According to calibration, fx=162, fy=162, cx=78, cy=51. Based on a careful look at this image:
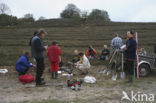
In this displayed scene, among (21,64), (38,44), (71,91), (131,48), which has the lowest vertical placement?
(71,91)

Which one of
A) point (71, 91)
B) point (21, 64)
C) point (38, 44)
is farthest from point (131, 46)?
point (21, 64)

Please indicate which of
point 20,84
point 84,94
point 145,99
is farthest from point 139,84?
point 20,84

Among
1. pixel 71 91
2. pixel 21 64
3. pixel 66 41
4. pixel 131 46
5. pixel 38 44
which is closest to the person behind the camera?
pixel 71 91

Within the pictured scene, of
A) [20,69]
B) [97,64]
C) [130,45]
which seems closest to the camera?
[130,45]

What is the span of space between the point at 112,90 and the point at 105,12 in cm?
7343

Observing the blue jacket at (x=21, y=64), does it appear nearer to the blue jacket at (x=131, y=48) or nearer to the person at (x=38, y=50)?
the person at (x=38, y=50)

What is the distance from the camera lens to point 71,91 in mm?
5559

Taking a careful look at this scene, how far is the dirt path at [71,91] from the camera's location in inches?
192

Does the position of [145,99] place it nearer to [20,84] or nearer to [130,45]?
[130,45]

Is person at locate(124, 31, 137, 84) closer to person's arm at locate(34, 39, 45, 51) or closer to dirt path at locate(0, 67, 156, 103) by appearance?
dirt path at locate(0, 67, 156, 103)

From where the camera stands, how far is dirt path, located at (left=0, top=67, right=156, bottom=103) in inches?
192

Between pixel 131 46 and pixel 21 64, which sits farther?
pixel 21 64

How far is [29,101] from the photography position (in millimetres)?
4711

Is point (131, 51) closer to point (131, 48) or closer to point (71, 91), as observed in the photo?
point (131, 48)
